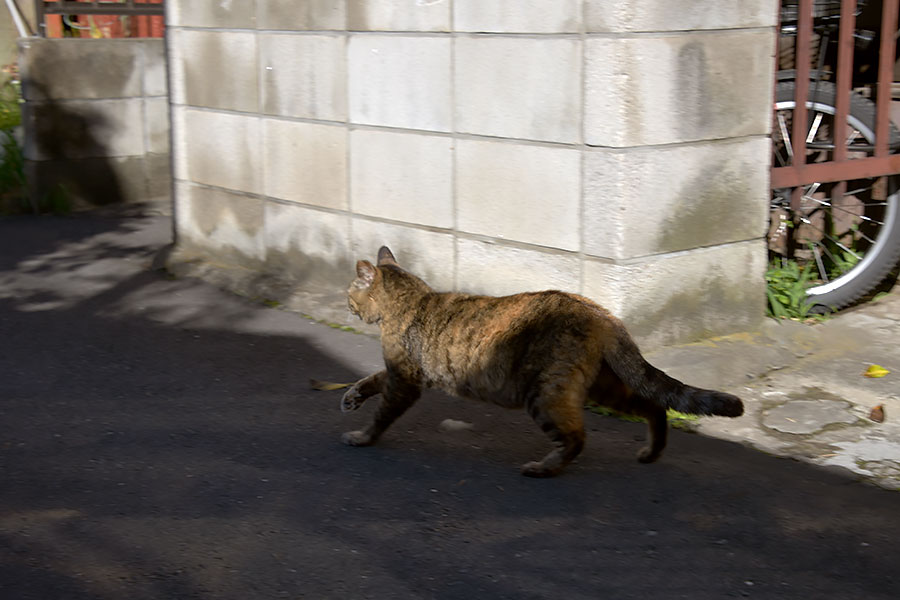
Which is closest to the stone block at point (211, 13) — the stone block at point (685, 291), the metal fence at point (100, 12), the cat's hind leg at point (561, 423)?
the stone block at point (685, 291)

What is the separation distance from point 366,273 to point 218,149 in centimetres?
351

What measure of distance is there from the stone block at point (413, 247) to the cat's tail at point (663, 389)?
2.25 metres

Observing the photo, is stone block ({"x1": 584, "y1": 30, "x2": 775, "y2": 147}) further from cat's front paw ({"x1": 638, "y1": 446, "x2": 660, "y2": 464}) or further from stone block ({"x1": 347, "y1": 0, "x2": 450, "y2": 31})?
cat's front paw ({"x1": 638, "y1": 446, "x2": 660, "y2": 464})

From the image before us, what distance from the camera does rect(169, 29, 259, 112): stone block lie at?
785 cm

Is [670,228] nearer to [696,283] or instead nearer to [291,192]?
[696,283]

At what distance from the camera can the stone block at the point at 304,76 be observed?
7164mm

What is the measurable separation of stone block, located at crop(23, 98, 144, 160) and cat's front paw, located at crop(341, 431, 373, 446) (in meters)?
6.81

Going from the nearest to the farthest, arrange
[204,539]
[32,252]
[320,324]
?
[204,539], [320,324], [32,252]

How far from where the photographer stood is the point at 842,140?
21.9 feet

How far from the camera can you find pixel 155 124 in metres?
11.2

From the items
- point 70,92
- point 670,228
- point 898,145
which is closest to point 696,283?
point 670,228

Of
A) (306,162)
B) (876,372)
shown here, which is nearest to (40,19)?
(306,162)

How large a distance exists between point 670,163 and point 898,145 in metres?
2.08

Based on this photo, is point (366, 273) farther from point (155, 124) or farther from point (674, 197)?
point (155, 124)
